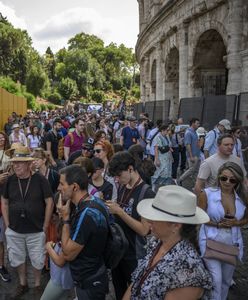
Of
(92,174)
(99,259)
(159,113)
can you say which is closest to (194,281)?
(99,259)

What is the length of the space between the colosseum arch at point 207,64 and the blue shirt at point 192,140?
26.3 feet

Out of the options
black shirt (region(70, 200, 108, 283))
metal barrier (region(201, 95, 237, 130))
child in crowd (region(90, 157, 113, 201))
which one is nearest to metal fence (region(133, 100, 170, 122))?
metal barrier (region(201, 95, 237, 130))

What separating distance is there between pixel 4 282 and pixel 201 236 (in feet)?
8.92

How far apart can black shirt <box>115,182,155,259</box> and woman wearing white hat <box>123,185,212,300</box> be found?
3.71 feet

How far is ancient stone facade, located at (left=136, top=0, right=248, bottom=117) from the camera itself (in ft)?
43.7

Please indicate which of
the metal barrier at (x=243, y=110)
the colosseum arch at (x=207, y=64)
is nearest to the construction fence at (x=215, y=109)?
the metal barrier at (x=243, y=110)

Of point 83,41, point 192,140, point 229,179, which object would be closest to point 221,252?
point 229,179

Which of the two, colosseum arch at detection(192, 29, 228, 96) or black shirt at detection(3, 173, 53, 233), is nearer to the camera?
black shirt at detection(3, 173, 53, 233)

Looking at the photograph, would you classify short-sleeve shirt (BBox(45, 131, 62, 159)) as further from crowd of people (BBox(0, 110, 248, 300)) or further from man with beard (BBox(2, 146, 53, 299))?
man with beard (BBox(2, 146, 53, 299))

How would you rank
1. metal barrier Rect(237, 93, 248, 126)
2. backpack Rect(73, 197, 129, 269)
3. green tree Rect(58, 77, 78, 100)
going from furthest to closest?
green tree Rect(58, 77, 78, 100) → metal barrier Rect(237, 93, 248, 126) → backpack Rect(73, 197, 129, 269)

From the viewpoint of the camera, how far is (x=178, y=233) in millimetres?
2412

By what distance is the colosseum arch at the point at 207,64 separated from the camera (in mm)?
17438

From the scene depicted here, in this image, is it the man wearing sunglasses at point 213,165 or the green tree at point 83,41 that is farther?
the green tree at point 83,41

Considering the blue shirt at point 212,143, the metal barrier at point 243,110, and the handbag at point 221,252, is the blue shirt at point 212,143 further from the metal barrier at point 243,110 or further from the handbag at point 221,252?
the handbag at point 221,252
